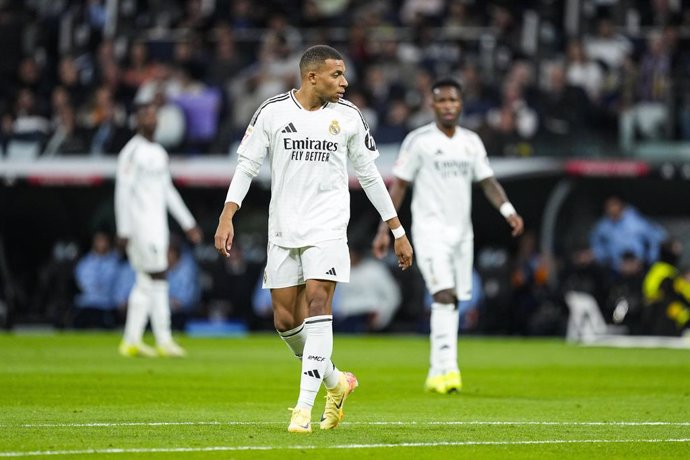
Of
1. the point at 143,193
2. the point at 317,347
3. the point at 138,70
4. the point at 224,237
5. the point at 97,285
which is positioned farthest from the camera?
the point at 138,70

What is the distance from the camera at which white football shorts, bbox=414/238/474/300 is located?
13.6m

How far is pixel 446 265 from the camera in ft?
44.6

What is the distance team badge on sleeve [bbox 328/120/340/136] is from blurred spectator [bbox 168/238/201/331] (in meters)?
15.7

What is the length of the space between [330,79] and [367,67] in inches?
662

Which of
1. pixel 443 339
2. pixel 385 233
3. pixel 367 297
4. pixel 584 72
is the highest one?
pixel 584 72

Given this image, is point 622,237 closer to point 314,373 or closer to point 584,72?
point 584,72

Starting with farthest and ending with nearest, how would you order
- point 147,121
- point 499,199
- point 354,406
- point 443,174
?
point 147,121
point 443,174
point 499,199
point 354,406

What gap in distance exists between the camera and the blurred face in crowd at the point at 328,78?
31.2 ft

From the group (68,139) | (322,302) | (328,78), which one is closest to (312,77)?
(328,78)

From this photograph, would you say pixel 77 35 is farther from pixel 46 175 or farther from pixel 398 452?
pixel 398 452

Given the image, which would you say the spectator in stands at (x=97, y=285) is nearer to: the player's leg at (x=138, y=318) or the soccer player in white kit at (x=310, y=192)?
the player's leg at (x=138, y=318)

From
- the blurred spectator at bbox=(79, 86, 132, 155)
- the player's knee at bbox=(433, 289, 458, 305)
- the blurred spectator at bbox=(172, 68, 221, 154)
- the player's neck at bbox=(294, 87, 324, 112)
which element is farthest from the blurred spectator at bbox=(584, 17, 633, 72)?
the player's neck at bbox=(294, 87, 324, 112)

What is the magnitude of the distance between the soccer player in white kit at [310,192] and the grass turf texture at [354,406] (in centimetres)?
82

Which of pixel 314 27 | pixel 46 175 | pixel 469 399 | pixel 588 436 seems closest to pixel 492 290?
pixel 314 27
